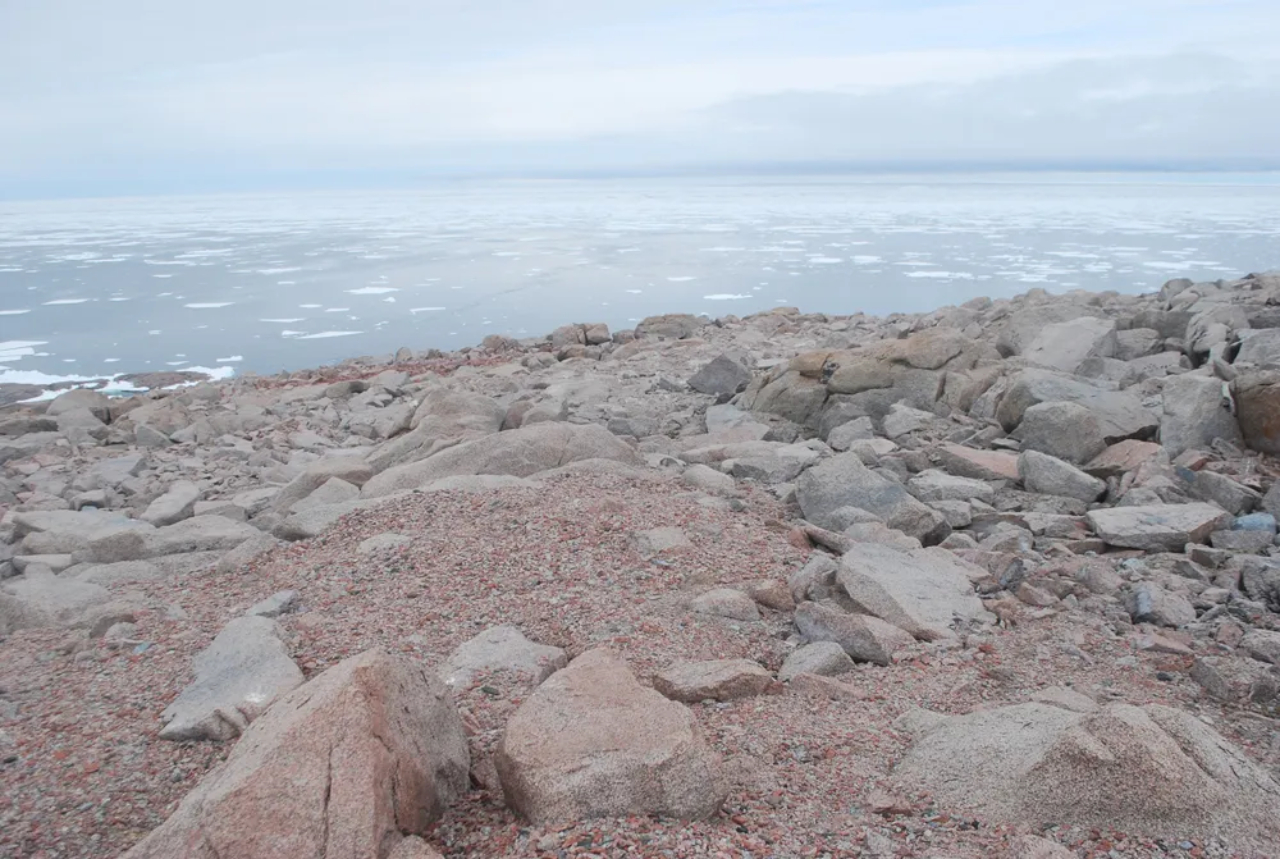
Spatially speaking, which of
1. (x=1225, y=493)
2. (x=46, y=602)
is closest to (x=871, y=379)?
(x=1225, y=493)

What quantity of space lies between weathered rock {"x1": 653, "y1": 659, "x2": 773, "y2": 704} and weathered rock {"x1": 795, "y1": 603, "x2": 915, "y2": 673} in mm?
511

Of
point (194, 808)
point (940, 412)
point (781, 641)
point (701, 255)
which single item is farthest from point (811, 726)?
point (701, 255)

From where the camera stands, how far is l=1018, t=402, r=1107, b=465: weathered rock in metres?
6.41

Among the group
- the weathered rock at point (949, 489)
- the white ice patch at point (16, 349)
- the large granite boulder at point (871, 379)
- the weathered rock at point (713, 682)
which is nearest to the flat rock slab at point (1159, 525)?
the weathered rock at point (949, 489)

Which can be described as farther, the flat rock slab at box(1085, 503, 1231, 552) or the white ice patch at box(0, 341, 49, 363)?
the white ice patch at box(0, 341, 49, 363)

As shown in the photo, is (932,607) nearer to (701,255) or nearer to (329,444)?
(329,444)

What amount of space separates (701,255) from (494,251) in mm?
6972

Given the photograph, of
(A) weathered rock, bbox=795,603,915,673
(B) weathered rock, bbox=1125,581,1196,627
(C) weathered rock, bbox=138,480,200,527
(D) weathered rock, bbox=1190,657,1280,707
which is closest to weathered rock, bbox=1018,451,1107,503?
(B) weathered rock, bbox=1125,581,1196,627

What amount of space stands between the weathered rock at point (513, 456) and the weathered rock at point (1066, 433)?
9.24ft

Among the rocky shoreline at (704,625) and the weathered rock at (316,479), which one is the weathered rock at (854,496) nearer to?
the rocky shoreline at (704,625)

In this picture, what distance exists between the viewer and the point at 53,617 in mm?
4359

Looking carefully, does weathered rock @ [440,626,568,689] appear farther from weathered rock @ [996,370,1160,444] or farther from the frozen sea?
the frozen sea

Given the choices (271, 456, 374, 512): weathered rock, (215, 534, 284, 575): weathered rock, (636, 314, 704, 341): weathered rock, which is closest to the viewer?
(215, 534, 284, 575): weathered rock

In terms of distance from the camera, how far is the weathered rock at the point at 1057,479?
→ 586 cm
